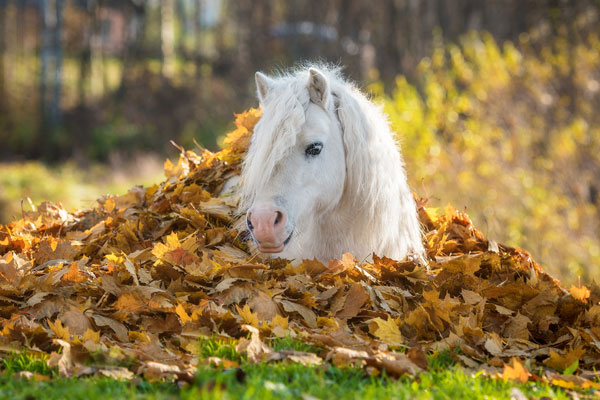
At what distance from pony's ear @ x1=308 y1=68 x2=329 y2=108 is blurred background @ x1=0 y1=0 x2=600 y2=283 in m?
2.26

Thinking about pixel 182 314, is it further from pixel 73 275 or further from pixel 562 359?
pixel 562 359

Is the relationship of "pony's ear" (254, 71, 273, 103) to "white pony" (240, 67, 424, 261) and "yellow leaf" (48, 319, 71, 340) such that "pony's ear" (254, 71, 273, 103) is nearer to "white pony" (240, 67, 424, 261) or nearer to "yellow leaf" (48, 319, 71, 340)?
"white pony" (240, 67, 424, 261)

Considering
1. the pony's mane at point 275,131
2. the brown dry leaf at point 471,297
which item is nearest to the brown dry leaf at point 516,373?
the brown dry leaf at point 471,297

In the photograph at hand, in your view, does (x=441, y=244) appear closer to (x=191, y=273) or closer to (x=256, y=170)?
(x=256, y=170)

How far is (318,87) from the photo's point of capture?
3.72 meters

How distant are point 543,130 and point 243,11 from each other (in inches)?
726

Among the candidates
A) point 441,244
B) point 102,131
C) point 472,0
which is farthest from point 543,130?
point 102,131

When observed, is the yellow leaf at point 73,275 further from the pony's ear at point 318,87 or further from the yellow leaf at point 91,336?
the pony's ear at point 318,87

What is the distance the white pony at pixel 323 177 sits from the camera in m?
3.45

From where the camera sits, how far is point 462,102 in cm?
859

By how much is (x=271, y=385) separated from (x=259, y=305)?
3.04ft

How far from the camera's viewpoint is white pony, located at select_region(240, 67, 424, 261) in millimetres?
3453

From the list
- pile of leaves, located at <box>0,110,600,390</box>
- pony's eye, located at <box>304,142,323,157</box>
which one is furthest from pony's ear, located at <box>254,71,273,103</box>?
pile of leaves, located at <box>0,110,600,390</box>

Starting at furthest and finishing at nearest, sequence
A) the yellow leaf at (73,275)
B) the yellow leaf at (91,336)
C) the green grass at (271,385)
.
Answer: the yellow leaf at (73,275) → the yellow leaf at (91,336) → the green grass at (271,385)
